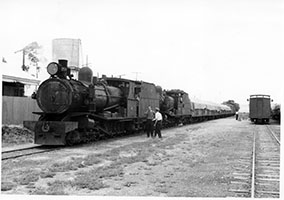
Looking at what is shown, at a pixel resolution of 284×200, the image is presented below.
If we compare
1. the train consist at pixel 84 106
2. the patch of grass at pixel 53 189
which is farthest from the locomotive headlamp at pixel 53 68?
the patch of grass at pixel 53 189

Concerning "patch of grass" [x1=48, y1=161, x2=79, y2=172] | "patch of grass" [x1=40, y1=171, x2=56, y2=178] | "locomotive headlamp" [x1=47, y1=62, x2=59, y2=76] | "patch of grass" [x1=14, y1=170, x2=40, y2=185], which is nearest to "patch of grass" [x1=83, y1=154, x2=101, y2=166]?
"patch of grass" [x1=48, y1=161, x2=79, y2=172]

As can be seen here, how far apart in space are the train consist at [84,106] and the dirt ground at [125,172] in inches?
39.7

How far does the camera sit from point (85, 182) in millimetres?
6301

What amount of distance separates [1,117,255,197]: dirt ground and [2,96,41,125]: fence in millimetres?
4643

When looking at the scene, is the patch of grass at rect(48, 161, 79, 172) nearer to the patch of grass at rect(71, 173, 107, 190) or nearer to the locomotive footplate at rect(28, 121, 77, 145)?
the patch of grass at rect(71, 173, 107, 190)

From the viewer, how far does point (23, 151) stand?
10367mm

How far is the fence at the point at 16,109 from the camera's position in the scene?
14.2 meters

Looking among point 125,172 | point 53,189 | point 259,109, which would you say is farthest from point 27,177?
point 259,109

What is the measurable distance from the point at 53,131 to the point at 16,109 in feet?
14.3

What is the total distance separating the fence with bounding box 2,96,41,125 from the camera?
14152mm

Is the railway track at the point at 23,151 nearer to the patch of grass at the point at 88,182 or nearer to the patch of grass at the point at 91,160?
the patch of grass at the point at 91,160

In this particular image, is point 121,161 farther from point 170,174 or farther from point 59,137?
point 59,137

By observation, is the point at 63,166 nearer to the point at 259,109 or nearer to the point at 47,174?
the point at 47,174

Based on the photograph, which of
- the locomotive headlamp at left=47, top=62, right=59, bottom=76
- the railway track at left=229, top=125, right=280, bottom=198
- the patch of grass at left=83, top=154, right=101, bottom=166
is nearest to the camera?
the railway track at left=229, top=125, right=280, bottom=198
